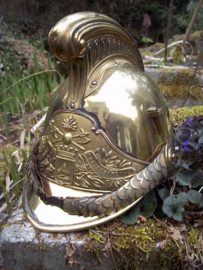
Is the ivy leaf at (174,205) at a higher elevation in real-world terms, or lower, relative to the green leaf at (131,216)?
higher

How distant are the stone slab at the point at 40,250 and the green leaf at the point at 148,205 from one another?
0.65ft

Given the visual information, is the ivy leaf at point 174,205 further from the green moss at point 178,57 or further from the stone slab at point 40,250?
the green moss at point 178,57

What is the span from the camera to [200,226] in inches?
33.2

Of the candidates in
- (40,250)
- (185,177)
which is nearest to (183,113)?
(185,177)

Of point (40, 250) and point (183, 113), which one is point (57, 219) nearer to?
point (40, 250)

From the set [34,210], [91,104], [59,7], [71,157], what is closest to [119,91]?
[91,104]

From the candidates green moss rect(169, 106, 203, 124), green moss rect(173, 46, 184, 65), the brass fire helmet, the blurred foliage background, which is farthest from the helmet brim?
the blurred foliage background

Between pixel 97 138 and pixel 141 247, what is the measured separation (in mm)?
383

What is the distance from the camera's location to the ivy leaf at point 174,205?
827mm

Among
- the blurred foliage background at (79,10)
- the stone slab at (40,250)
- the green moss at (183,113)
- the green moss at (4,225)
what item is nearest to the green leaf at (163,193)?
the stone slab at (40,250)

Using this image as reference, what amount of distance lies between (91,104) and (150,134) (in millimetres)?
235

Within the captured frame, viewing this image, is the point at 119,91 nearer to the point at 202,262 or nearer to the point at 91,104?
the point at 91,104

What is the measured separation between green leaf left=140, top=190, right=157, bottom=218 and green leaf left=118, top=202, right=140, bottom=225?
32mm

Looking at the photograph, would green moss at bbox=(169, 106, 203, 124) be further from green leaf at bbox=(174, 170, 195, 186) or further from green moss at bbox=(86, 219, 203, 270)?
green moss at bbox=(86, 219, 203, 270)
